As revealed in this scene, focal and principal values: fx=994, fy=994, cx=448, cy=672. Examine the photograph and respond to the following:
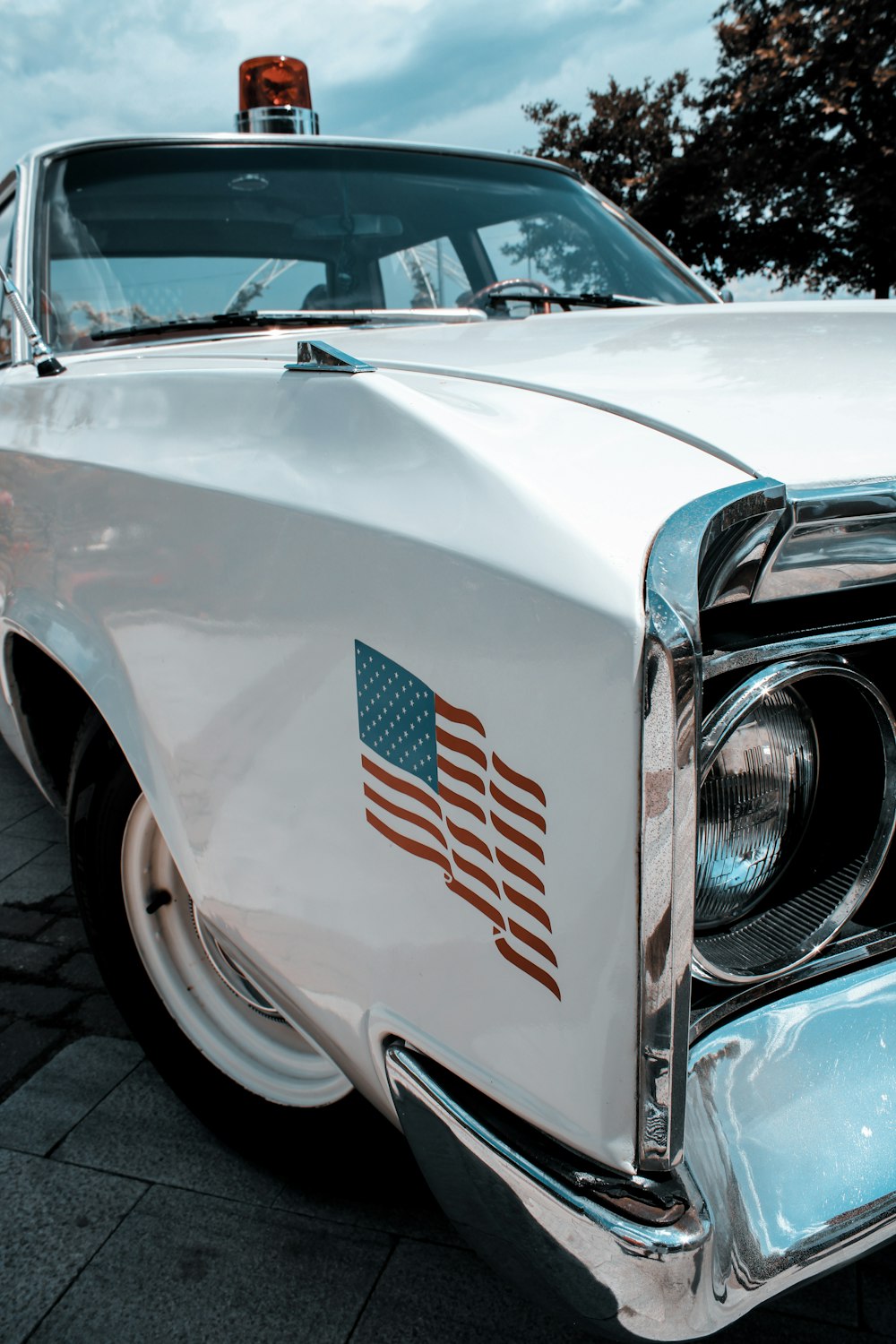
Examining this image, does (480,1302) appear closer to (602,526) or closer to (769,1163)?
(769,1163)

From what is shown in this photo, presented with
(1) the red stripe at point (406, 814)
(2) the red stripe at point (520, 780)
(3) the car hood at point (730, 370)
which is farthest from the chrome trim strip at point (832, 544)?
(1) the red stripe at point (406, 814)

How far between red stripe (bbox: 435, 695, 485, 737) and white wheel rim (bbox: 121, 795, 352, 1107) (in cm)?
83

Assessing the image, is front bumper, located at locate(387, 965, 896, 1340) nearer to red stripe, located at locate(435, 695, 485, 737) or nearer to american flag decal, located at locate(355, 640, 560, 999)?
american flag decal, located at locate(355, 640, 560, 999)

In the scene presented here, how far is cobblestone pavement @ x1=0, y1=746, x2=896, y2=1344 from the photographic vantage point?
1.42 meters

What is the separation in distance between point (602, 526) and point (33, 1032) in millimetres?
1839

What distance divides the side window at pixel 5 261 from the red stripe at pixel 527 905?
2.05 m

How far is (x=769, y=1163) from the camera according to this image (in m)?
0.90

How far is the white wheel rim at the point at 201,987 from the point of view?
5.25 ft

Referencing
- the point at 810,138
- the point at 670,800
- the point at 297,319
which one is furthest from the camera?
the point at 810,138

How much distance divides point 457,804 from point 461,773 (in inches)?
1.2

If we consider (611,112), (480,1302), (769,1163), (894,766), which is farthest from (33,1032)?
(611,112)

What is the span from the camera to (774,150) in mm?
16922

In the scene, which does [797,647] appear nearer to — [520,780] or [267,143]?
[520,780]

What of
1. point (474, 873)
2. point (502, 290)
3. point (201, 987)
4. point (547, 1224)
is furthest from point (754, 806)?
point (502, 290)
